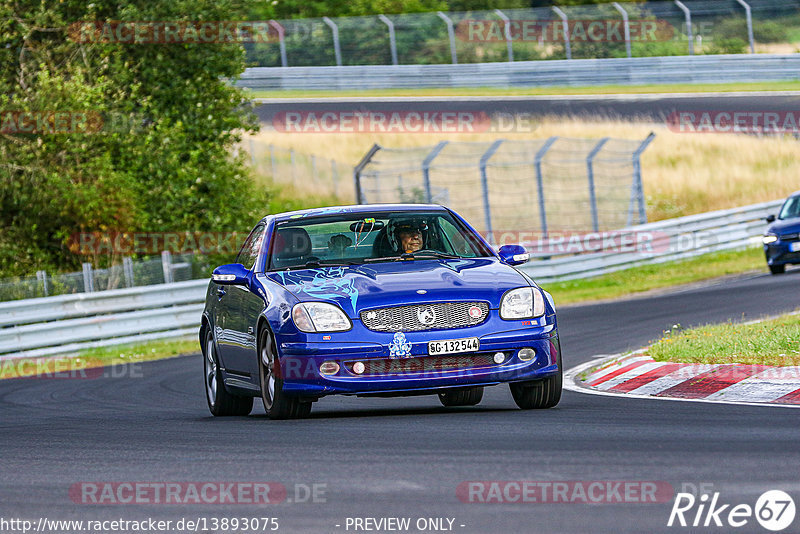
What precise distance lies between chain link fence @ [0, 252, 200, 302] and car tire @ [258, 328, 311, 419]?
1191cm

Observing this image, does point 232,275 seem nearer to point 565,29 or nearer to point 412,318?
point 412,318

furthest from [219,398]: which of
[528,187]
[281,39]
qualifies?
[281,39]

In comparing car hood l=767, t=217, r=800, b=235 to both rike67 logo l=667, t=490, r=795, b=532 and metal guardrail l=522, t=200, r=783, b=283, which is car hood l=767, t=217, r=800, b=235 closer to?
metal guardrail l=522, t=200, r=783, b=283

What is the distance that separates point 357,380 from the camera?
9.68m

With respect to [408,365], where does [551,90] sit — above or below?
below

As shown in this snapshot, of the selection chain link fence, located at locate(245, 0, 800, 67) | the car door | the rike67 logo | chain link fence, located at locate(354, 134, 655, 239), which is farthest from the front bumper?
chain link fence, located at locate(245, 0, 800, 67)

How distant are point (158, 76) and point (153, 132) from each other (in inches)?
52.6

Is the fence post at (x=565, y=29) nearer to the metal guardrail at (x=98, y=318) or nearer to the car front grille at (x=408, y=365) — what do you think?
the metal guardrail at (x=98, y=318)

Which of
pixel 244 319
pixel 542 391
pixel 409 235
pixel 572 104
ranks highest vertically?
pixel 409 235

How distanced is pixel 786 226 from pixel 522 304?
16.5 metres

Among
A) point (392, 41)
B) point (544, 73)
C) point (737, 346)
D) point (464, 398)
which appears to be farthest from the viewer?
point (392, 41)

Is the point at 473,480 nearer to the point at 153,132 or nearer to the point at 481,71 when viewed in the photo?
the point at 153,132

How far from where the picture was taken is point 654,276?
29.2m

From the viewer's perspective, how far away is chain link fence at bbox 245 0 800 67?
43750mm
